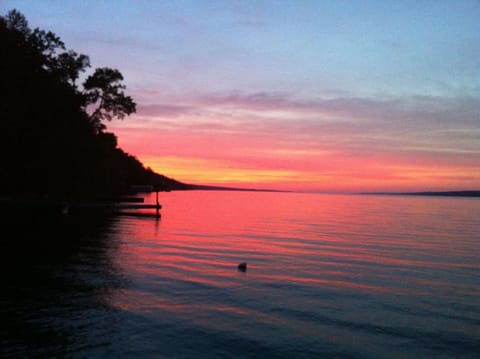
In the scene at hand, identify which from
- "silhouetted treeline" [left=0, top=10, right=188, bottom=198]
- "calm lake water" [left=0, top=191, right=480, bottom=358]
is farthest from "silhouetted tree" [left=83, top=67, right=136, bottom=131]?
"calm lake water" [left=0, top=191, right=480, bottom=358]

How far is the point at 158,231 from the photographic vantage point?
117 ft

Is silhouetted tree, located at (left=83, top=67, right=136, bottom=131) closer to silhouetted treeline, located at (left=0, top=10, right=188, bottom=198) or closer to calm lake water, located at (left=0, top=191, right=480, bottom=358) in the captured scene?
silhouetted treeline, located at (left=0, top=10, right=188, bottom=198)

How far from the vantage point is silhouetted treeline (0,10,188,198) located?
37406 mm

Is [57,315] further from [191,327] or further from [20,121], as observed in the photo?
[20,121]

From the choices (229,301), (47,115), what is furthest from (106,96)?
(229,301)

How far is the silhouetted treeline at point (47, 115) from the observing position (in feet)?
123

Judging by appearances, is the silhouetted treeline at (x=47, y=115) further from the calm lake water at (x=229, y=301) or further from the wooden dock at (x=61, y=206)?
the calm lake water at (x=229, y=301)

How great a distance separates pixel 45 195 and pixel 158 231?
2790cm

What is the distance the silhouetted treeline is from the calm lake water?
628 inches

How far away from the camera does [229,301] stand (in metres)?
14.3

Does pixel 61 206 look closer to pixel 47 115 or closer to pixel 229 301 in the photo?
pixel 47 115

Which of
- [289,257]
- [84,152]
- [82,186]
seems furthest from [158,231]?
[82,186]

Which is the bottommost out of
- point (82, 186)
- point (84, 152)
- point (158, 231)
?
point (158, 231)

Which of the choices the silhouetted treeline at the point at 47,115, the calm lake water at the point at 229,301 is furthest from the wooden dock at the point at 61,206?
the calm lake water at the point at 229,301
